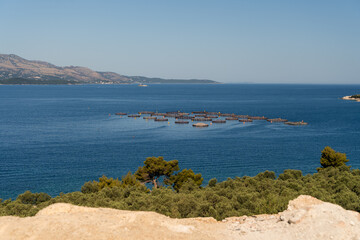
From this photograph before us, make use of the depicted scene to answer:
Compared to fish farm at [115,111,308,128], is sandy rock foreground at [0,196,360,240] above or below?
above

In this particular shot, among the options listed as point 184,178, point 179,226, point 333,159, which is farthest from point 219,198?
point 333,159

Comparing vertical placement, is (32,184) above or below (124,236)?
below

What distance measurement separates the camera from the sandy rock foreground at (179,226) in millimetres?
18641

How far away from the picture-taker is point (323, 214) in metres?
20.1

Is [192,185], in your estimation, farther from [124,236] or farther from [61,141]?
[61,141]

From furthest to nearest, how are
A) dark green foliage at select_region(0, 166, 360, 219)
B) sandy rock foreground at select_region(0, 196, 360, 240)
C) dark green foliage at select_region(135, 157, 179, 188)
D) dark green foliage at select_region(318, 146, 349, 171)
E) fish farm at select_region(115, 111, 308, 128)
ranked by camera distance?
fish farm at select_region(115, 111, 308, 128) < dark green foliage at select_region(318, 146, 349, 171) < dark green foliage at select_region(135, 157, 179, 188) < dark green foliage at select_region(0, 166, 360, 219) < sandy rock foreground at select_region(0, 196, 360, 240)

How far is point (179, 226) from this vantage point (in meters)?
20.1

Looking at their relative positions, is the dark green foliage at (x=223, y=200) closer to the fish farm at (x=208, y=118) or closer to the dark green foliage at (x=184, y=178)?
the dark green foliage at (x=184, y=178)

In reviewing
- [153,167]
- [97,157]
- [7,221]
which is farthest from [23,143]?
[7,221]

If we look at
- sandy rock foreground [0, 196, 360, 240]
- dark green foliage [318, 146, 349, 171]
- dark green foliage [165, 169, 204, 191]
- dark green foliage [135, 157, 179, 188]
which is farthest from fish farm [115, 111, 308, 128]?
sandy rock foreground [0, 196, 360, 240]

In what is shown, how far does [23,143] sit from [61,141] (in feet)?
32.1

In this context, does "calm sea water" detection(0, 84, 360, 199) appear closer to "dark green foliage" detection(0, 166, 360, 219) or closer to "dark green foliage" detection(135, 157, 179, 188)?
"dark green foliage" detection(135, 157, 179, 188)

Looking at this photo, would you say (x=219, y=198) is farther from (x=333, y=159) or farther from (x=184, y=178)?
(x=333, y=159)

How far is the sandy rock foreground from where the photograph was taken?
18641 millimetres
